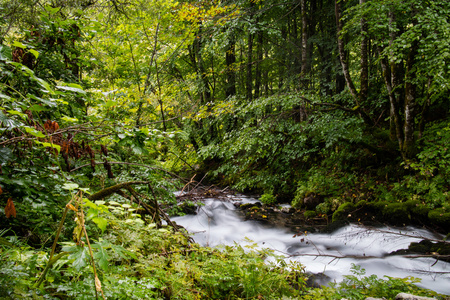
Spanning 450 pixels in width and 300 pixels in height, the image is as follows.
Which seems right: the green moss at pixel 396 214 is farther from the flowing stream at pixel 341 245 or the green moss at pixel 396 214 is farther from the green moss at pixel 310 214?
the green moss at pixel 310 214

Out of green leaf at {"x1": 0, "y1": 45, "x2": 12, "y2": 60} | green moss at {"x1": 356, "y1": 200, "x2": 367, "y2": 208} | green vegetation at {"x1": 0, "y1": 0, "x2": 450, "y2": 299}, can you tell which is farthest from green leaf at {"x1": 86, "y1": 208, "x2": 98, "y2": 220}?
green moss at {"x1": 356, "y1": 200, "x2": 367, "y2": 208}

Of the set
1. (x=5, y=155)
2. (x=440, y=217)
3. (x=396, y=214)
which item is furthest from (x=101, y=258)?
(x=396, y=214)

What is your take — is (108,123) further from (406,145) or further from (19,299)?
(406,145)

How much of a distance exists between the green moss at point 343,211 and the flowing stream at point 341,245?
429 millimetres

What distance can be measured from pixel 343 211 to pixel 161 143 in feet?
16.8

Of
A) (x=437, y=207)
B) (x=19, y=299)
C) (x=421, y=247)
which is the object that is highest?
(x=19, y=299)

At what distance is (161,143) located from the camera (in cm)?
676

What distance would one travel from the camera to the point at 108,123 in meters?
2.06

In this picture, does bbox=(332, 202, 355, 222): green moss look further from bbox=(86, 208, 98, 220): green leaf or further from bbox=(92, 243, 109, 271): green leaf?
bbox=(86, 208, 98, 220): green leaf

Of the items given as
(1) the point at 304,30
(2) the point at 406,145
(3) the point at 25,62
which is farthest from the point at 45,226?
(1) the point at 304,30

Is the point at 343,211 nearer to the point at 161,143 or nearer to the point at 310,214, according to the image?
the point at 310,214

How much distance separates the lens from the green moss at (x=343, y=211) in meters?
6.22

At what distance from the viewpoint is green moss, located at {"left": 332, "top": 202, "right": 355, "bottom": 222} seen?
→ 245 inches

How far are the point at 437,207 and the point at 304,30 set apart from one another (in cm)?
654
